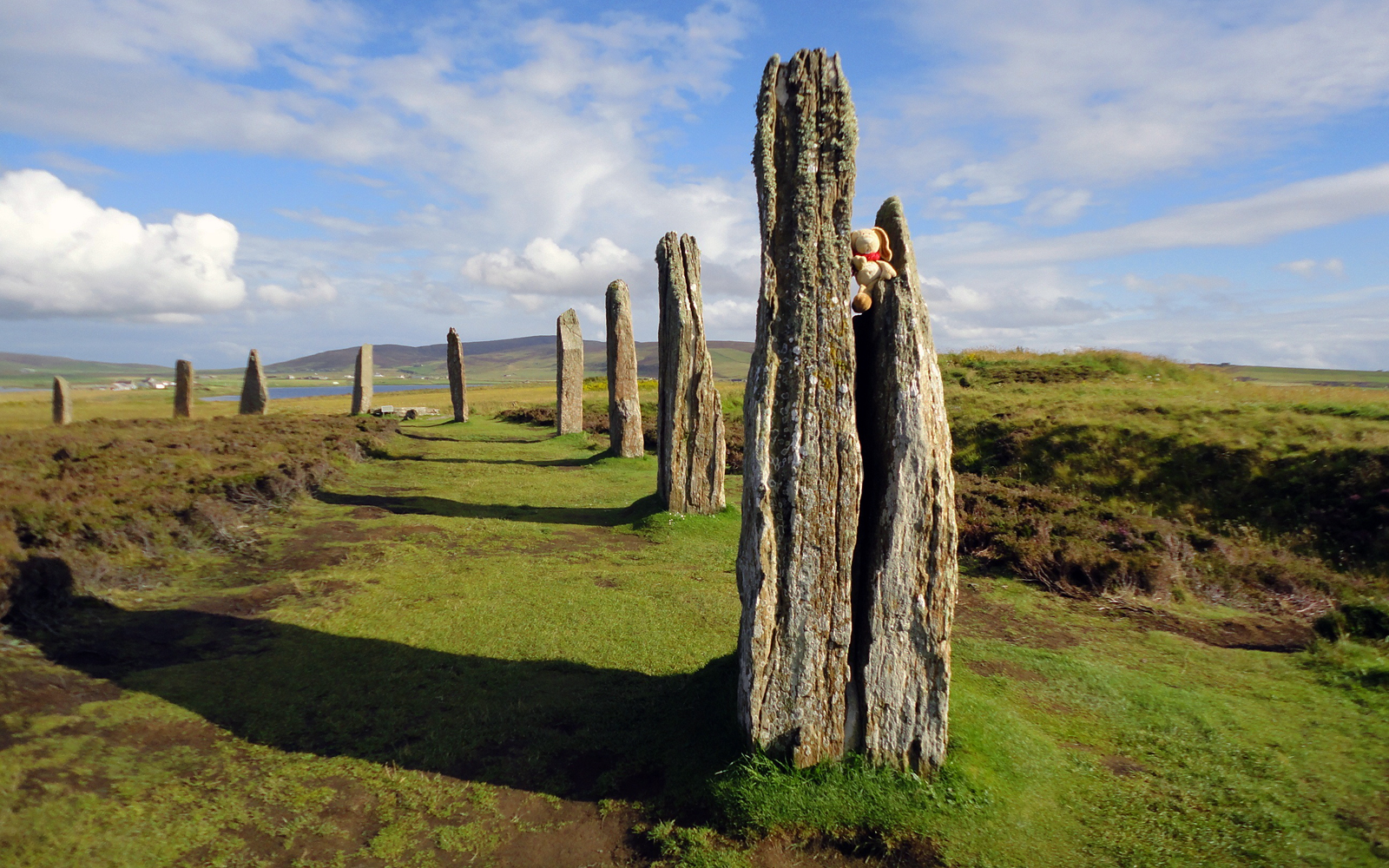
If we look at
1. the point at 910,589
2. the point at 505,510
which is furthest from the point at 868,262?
the point at 505,510

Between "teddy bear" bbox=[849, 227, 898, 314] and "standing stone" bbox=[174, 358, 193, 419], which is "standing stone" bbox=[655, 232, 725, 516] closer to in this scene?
"teddy bear" bbox=[849, 227, 898, 314]

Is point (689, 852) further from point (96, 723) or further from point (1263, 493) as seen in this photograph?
point (1263, 493)

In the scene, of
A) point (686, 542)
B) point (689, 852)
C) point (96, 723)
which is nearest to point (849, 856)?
point (689, 852)

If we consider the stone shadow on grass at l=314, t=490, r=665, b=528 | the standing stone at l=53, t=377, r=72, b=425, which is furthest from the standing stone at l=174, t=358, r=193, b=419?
the stone shadow on grass at l=314, t=490, r=665, b=528

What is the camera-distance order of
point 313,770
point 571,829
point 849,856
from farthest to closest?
point 313,770 < point 571,829 < point 849,856

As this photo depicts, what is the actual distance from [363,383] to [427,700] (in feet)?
102

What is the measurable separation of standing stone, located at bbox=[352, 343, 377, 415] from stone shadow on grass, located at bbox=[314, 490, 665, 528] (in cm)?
1991

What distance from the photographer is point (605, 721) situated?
6629 mm

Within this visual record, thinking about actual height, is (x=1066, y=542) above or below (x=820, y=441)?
below

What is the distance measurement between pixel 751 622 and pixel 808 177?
3508 mm

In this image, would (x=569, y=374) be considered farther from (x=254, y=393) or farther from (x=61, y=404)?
(x=61, y=404)

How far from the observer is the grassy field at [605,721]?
16.1 ft

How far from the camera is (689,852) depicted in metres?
4.86

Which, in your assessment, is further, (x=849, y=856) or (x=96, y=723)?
(x=96, y=723)
